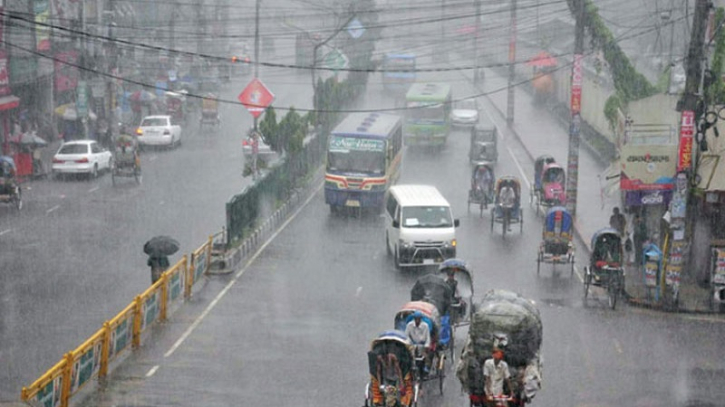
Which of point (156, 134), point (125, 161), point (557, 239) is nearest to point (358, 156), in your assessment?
point (125, 161)

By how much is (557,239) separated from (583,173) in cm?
1902

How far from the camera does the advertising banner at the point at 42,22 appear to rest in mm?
52500

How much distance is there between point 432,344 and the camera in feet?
65.5

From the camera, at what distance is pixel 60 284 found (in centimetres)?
2834

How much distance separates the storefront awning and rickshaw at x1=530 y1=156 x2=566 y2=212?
21641 millimetres

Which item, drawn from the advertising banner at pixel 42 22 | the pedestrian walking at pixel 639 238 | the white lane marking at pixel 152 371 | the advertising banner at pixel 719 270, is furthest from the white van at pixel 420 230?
the advertising banner at pixel 42 22

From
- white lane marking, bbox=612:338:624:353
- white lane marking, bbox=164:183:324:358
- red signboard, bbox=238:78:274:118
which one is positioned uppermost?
red signboard, bbox=238:78:274:118

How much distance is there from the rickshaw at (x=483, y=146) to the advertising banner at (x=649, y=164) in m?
20.9

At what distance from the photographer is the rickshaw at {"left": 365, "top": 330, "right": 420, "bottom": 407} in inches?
690

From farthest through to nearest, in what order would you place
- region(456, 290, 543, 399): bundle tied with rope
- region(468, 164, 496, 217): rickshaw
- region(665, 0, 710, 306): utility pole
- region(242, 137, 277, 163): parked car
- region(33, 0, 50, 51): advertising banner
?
1. region(33, 0, 50, 51): advertising banner
2. region(242, 137, 277, 163): parked car
3. region(468, 164, 496, 217): rickshaw
4. region(665, 0, 710, 306): utility pole
5. region(456, 290, 543, 399): bundle tied with rope

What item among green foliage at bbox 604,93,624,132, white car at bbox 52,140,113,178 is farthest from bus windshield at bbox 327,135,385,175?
white car at bbox 52,140,113,178

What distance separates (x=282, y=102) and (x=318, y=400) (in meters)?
56.9

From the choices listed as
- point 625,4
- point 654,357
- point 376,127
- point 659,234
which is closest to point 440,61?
point 625,4

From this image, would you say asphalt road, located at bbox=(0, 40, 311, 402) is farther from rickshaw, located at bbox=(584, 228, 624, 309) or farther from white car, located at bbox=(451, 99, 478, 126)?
white car, located at bbox=(451, 99, 478, 126)
